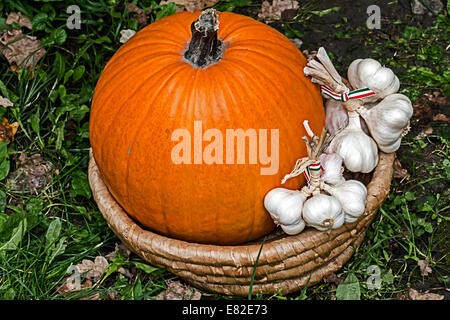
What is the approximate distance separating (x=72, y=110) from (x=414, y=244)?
6.13 feet

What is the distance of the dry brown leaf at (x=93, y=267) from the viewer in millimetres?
2693

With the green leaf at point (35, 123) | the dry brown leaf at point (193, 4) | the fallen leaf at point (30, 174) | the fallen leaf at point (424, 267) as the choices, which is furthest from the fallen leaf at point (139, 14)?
the fallen leaf at point (424, 267)

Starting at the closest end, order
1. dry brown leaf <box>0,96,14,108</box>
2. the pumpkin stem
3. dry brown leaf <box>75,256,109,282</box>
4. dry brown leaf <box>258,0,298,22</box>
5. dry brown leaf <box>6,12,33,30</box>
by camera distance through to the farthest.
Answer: the pumpkin stem < dry brown leaf <box>75,256,109,282</box> < dry brown leaf <box>0,96,14,108</box> < dry brown leaf <box>6,12,33,30</box> < dry brown leaf <box>258,0,298,22</box>

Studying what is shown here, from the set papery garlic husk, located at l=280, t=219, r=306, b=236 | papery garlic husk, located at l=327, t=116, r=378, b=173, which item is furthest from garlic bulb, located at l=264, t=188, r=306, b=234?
papery garlic husk, located at l=327, t=116, r=378, b=173

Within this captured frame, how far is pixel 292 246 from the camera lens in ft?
7.56

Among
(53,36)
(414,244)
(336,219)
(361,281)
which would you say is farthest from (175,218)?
(53,36)

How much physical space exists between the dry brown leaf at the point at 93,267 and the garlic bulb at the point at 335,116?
1196mm

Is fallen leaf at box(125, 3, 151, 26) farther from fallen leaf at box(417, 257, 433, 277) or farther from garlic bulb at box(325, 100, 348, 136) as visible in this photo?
fallen leaf at box(417, 257, 433, 277)

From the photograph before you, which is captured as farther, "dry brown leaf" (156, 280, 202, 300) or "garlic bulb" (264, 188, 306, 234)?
"dry brown leaf" (156, 280, 202, 300)

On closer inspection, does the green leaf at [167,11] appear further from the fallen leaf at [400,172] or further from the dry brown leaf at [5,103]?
the fallen leaf at [400,172]

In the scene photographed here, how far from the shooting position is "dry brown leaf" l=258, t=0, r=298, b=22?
359cm

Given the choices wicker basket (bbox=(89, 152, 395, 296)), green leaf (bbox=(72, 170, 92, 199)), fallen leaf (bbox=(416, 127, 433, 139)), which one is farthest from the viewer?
fallen leaf (bbox=(416, 127, 433, 139))

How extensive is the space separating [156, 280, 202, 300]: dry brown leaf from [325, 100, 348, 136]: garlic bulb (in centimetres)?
93

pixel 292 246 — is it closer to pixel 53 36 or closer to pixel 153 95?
pixel 153 95
